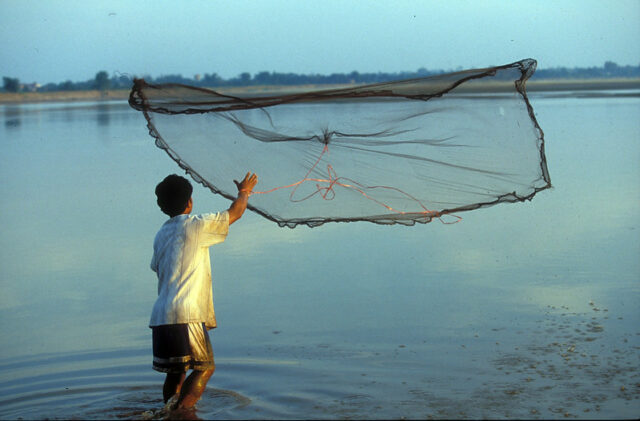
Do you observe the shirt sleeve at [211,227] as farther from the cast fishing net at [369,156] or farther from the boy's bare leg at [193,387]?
the cast fishing net at [369,156]

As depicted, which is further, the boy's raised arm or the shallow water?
the shallow water

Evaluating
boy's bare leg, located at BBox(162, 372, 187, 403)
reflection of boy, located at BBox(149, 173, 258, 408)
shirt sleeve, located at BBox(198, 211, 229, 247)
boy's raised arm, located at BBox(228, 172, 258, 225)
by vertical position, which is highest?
boy's raised arm, located at BBox(228, 172, 258, 225)

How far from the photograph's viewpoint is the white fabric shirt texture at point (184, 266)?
4773mm

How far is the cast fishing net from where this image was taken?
5.75m

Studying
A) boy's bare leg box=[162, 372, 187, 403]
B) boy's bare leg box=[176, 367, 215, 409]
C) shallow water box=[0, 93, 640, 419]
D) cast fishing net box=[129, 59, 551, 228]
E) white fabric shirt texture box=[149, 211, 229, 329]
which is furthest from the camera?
cast fishing net box=[129, 59, 551, 228]

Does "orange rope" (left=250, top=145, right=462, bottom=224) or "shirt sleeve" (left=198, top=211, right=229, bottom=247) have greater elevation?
"orange rope" (left=250, top=145, right=462, bottom=224)

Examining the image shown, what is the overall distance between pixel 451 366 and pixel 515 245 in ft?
11.9

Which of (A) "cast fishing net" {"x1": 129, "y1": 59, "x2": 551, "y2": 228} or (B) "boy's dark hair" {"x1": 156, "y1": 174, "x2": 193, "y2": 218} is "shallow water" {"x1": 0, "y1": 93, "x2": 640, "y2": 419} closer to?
(A) "cast fishing net" {"x1": 129, "y1": 59, "x2": 551, "y2": 228}

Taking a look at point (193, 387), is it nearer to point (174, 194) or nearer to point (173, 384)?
point (173, 384)

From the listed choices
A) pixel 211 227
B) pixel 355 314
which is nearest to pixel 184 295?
pixel 211 227

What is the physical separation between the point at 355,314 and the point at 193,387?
229 cm

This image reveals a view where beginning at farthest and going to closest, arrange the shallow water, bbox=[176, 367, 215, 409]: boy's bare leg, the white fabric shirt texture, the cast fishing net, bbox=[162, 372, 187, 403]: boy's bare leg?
the cast fishing net
the shallow water
bbox=[162, 372, 187, 403]: boy's bare leg
bbox=[176, 367, 215, 409]: boy's bare leg
the white fabric shirt texture

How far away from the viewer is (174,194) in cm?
493

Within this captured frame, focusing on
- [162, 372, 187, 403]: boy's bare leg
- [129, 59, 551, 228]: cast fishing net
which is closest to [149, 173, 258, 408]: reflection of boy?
[162, 372, 187, 403]: boy's bare leg
